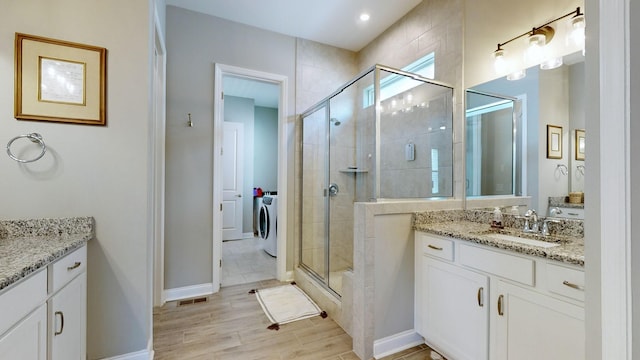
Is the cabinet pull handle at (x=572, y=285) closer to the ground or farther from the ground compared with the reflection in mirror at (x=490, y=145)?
closer to the ground

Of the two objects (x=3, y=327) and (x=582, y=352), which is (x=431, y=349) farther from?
(x=3, y=327)

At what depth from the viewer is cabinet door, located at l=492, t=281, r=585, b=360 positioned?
114 centimetres

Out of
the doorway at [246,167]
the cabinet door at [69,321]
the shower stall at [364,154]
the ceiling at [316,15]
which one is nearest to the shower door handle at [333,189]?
the shower stall at [364,154]

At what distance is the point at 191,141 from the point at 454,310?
105 inches

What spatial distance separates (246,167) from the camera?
5.58 metres

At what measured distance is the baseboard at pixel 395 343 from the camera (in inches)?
70.2

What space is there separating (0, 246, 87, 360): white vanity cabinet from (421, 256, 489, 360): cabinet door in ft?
6.47

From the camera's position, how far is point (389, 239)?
1.84 m

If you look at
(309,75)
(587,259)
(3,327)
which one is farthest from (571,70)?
(3,327)

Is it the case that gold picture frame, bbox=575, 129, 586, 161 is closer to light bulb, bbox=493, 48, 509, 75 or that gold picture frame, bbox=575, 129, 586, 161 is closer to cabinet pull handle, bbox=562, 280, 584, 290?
light bulb, bbox=493, 48, 509, 75

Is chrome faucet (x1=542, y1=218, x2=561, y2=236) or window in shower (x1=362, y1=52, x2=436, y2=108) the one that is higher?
window in shower (x1=362, y1=52, x2=436, y2=108)

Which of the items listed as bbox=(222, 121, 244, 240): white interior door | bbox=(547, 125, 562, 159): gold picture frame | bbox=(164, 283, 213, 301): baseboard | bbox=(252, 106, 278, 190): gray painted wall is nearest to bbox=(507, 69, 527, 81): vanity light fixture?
bbox=(547, 125, 562, 159): gold picture frame

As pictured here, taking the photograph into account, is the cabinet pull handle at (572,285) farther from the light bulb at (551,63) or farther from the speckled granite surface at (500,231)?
the light bulb at (551,63)

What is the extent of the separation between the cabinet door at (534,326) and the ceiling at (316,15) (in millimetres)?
2585
